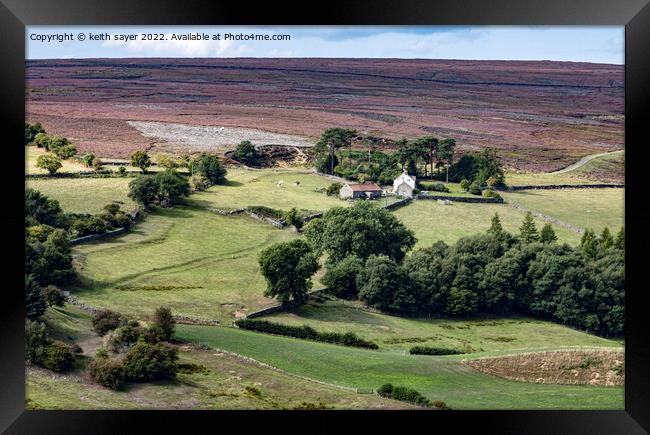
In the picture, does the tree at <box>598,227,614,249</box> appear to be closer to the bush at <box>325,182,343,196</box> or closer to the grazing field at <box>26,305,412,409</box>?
the bush at <box>325,182,343,196</box>

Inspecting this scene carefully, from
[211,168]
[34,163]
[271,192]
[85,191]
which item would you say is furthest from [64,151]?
[271,192]

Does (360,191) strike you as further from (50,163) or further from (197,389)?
(197,389)

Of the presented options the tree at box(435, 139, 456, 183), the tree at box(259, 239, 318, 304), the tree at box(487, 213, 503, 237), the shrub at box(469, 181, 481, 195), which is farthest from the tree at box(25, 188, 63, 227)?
the shrub at box(469, 181, 481, 195)

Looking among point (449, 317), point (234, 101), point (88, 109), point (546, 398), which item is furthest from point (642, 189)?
point (88, 109)

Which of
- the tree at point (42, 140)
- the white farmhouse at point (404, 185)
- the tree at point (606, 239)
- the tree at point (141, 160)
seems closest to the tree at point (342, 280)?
the white farmhouse at point (404, 185)
